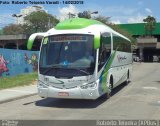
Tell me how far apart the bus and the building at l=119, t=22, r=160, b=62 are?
264 ft

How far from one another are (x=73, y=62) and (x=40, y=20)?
87.1 metres

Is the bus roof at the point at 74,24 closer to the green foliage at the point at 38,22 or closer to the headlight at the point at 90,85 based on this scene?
the headlight at the point at 90,85

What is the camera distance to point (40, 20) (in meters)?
100

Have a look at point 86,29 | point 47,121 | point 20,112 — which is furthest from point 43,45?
point 47,121

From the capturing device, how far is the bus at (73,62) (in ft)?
46.1

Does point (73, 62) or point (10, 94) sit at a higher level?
point (73, 62)

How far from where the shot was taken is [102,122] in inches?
441

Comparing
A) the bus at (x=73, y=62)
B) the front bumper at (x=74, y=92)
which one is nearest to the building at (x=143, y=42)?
the bus at (x=73, y=62)

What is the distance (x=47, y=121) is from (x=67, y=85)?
294 cm

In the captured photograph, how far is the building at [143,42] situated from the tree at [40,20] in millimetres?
18189

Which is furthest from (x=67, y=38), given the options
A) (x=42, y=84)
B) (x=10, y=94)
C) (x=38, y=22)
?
(x=38, y=22)

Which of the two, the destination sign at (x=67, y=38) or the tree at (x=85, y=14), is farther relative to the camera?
the tree at (x=85, y=14)

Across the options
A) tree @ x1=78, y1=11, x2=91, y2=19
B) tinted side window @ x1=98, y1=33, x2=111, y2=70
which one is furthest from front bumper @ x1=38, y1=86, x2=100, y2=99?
tree @ x1=78, y1=11, x2=91, y2=19

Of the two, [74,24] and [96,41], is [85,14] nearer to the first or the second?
[74,24]
